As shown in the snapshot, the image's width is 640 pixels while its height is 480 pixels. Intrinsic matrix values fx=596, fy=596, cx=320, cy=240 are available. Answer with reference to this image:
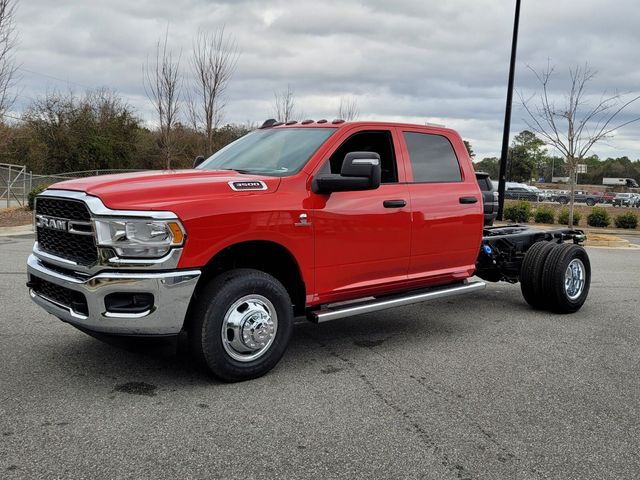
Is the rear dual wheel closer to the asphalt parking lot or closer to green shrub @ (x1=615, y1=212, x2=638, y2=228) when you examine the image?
the asphalt parking lot

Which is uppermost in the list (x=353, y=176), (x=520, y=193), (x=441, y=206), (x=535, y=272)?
(x=353, y=176)

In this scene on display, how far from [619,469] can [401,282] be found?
2546 mm

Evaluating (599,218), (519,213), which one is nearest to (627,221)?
(599,218)

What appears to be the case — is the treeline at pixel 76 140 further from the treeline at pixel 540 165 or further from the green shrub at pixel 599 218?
the treeline at pixel 540 165

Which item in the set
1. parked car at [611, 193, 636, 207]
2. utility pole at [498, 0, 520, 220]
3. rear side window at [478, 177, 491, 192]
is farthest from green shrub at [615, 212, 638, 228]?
parked car at [611, 193, 636, 207]

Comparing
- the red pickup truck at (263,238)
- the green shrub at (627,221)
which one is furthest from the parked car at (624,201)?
the red pickup truck at (263,238)

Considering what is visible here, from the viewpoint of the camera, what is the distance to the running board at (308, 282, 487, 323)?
15.3 ft

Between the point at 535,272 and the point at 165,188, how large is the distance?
4.46 metres

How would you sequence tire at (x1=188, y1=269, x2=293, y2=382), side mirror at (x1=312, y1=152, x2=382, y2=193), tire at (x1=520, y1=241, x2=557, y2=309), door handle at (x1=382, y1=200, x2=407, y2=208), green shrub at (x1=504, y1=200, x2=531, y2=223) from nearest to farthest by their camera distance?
tire at (x1=188, y1=269, x2=293, y2=382) → side mirror at (x1=312, y1=152, x2=382, y2=193) → door handle at (x1=382, y1=200, x2=407, y2=208) → tire at (x1=520, y1=241, x2=557, y2=309) → green shrub at (x1=504, y1=200, x2=531, y2=223)

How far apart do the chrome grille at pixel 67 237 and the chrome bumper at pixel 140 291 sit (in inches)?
7.0

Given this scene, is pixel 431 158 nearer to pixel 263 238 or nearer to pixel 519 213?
pixel 263 238

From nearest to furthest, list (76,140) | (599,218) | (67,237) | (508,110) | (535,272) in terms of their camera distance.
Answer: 1. (67,237)
2. (535,272)
3. (508,110)
4. (599,218)
5. (76,140)

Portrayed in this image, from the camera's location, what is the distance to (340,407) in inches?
154

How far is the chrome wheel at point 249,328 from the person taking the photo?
165 inches
